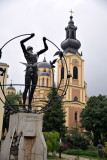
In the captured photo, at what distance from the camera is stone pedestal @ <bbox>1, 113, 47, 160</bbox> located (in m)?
6.47

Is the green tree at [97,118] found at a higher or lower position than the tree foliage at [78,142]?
higher

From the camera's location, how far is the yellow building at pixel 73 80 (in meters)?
45.1

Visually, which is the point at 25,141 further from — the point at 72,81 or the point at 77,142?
the point at 72,81

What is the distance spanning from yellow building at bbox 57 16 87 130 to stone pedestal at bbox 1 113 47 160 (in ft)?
120

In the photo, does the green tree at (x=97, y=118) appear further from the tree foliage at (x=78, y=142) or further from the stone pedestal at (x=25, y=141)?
the stone pedestal at (x=25, y=141)

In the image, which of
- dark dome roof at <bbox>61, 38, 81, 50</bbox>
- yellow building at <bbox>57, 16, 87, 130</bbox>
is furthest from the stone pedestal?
dark dome roof at <bbox>61, 38, 81, 50</bbox>

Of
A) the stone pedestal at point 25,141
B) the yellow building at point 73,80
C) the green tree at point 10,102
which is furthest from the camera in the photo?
the yellow building at point 73,80

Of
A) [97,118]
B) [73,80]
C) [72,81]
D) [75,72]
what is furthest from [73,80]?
[97,118]

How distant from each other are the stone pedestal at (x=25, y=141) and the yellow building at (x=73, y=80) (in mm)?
36697

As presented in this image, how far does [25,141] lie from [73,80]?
140 feet

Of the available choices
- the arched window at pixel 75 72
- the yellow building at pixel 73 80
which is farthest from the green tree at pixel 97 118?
the arched window at pixel 75 72

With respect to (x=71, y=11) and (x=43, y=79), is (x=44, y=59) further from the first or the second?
(x=71, y=11)

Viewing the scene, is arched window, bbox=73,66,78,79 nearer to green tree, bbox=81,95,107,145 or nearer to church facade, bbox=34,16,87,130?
church facade, bbox=34,16,87,130

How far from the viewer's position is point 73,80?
48.7 m
